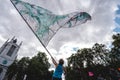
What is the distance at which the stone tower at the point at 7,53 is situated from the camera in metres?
46.7

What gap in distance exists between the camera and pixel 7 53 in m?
48.6

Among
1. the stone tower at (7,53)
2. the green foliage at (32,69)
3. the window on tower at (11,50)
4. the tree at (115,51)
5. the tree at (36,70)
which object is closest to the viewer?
the tree at (115,51)

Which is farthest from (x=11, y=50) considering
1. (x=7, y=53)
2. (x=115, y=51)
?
(x=115, y=51)

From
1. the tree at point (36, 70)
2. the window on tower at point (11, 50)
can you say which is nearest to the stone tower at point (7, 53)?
the window on tower at point (11, 50)

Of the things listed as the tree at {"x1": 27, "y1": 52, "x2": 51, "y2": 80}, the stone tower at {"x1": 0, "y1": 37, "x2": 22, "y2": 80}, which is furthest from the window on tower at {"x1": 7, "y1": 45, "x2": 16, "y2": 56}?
the tree at {"x1": 27, "y1": 52, "x2": 51, "y2": 80}

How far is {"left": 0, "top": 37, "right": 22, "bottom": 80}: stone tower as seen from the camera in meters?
46.7

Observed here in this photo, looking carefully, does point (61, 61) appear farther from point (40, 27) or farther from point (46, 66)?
point (46, 66)

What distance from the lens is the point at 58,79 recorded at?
6.62 meters

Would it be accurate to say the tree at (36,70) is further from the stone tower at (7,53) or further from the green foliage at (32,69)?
the stone tower at (7,53)

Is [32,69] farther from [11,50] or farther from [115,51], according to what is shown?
[115,51]

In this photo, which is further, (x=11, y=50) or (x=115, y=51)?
(x=11, y=50)

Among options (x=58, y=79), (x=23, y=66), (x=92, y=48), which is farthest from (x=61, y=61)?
(x=23, y=66)

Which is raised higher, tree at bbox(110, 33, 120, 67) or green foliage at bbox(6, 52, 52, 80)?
green foliage at bbox(6, 52, 52, 80)

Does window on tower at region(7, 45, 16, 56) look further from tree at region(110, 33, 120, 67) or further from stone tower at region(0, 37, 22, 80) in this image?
tree at region(110, 33, 120, 67)
